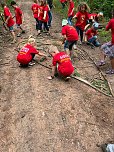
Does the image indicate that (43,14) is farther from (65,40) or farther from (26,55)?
(26,55)

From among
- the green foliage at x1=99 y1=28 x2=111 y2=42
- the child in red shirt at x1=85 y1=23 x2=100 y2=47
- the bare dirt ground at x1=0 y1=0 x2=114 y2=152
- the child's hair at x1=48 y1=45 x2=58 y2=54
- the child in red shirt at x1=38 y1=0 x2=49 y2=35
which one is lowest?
the bare dirt ground at x1=0 y1=0 x2=114 y2=152

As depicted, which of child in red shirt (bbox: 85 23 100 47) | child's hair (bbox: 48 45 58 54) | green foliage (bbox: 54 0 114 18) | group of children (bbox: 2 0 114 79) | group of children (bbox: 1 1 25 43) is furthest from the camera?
green foliage (bbox: 54 0 114 18)

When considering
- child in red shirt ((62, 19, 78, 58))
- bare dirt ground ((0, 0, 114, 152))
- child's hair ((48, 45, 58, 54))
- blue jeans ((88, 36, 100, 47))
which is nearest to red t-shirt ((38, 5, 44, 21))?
child's hair ((48, 45, 58, 54))

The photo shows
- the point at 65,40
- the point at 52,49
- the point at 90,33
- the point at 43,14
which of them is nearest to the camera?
the point at 65,40

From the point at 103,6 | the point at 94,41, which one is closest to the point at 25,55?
the point at 94,41

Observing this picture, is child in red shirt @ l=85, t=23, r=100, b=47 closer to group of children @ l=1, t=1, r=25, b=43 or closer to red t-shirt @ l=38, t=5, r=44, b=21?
red t-shirt @ l=38, t=5, r=44, b=21

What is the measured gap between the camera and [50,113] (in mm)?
8141

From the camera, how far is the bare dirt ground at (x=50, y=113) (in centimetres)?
710

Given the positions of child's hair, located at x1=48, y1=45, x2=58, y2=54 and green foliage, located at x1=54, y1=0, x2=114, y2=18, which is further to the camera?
green foliage, located at x1=54, y1=0, x2=114, y2=18

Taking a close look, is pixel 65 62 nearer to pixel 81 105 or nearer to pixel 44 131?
pixel 81 105

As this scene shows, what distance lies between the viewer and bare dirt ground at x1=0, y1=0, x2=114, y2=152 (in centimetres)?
710

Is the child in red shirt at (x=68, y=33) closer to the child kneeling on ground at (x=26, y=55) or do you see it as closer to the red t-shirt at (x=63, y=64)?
the child kneeling on ground at (x=26, y=55)

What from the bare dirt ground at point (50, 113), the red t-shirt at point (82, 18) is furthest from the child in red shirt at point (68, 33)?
the red t-shirt at point (82, 18)

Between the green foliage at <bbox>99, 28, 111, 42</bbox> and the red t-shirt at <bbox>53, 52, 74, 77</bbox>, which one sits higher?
the red t-shirt at <bbox>53, 52, 74, 77</bbox>
